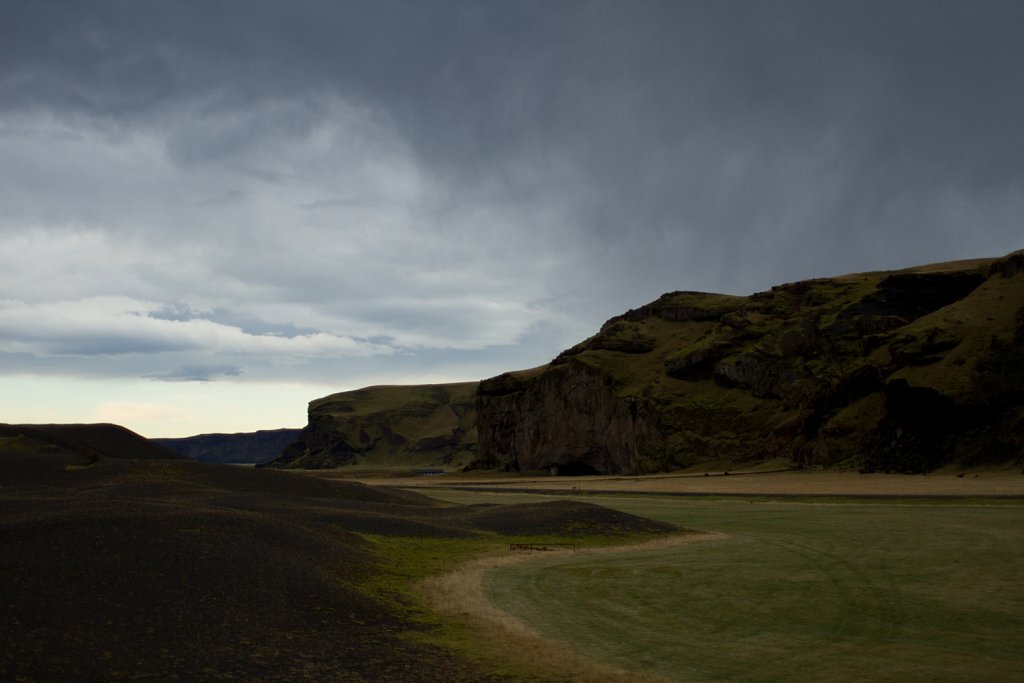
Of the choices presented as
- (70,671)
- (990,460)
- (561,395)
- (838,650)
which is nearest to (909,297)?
(990,460)

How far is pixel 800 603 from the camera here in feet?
70.0

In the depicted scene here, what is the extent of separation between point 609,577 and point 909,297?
389 feet

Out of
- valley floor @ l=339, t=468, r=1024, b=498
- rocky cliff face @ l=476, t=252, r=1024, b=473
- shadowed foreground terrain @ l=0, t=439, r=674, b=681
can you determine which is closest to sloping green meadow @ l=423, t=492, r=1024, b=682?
shadowed foreground terrain @ l=0, t=439, r=674, b=681

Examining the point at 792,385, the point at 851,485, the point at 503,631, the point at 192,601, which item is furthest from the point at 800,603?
the point at 792,385

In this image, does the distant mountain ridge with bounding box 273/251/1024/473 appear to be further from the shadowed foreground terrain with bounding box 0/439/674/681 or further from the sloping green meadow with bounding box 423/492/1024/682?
the shadowed foreground terrain with bounding box 0/439/674/681

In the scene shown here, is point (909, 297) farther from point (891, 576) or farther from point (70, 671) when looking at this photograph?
point (70, 671)

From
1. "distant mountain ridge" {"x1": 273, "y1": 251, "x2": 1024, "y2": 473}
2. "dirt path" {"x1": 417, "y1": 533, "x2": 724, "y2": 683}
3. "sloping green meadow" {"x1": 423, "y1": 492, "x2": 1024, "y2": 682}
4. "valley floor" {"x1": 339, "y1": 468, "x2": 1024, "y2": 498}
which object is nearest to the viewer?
"dirt path" {"x1": 417, "y1": 533, "x2": 724, "y2": 683}

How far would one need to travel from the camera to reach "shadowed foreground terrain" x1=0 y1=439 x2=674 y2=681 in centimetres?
1447

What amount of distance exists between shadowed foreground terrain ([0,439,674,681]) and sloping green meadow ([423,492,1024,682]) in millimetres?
4412

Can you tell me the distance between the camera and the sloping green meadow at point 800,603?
1552 cm

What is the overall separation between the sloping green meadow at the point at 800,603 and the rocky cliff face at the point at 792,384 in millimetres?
57065

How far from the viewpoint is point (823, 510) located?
49906mm

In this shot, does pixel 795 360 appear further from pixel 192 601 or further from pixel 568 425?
pixel 192 601

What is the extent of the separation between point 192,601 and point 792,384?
111 metres
